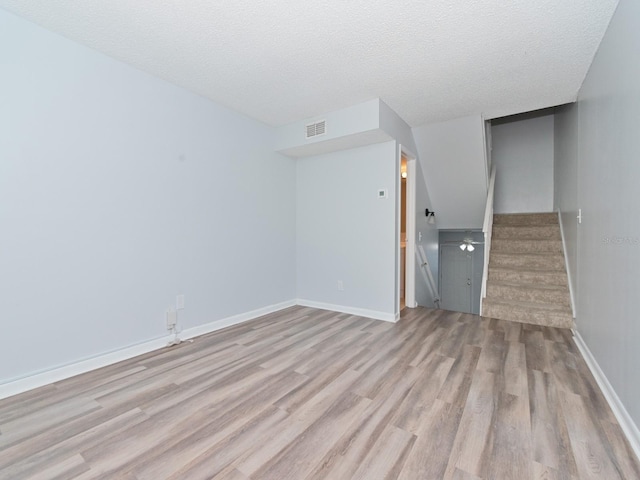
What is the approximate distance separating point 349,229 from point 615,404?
2792 mm

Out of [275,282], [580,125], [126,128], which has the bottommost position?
[275,282]

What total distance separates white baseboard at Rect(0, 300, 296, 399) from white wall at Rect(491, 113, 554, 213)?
18.3ft

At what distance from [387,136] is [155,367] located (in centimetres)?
324

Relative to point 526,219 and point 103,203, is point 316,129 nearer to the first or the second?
point 103,203

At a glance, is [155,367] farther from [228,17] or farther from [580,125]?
[580,125]

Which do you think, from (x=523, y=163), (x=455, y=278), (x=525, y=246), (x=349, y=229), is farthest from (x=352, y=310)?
(x=523, y=163)

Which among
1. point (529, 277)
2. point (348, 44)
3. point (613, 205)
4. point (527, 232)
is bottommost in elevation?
point (529, 277)

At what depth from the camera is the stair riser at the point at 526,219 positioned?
4891 mm

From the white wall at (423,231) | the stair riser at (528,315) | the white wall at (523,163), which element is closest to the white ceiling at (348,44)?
the white wall at (423,231)

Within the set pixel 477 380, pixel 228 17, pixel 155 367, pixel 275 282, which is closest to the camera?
pixel 228 17

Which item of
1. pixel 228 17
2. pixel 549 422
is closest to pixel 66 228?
pixel 228 17

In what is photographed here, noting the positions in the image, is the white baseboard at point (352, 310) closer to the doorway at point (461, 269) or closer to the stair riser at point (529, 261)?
the stair riser at point (529, 261)

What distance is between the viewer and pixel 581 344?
104 inches

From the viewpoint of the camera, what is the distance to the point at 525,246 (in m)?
4.44
